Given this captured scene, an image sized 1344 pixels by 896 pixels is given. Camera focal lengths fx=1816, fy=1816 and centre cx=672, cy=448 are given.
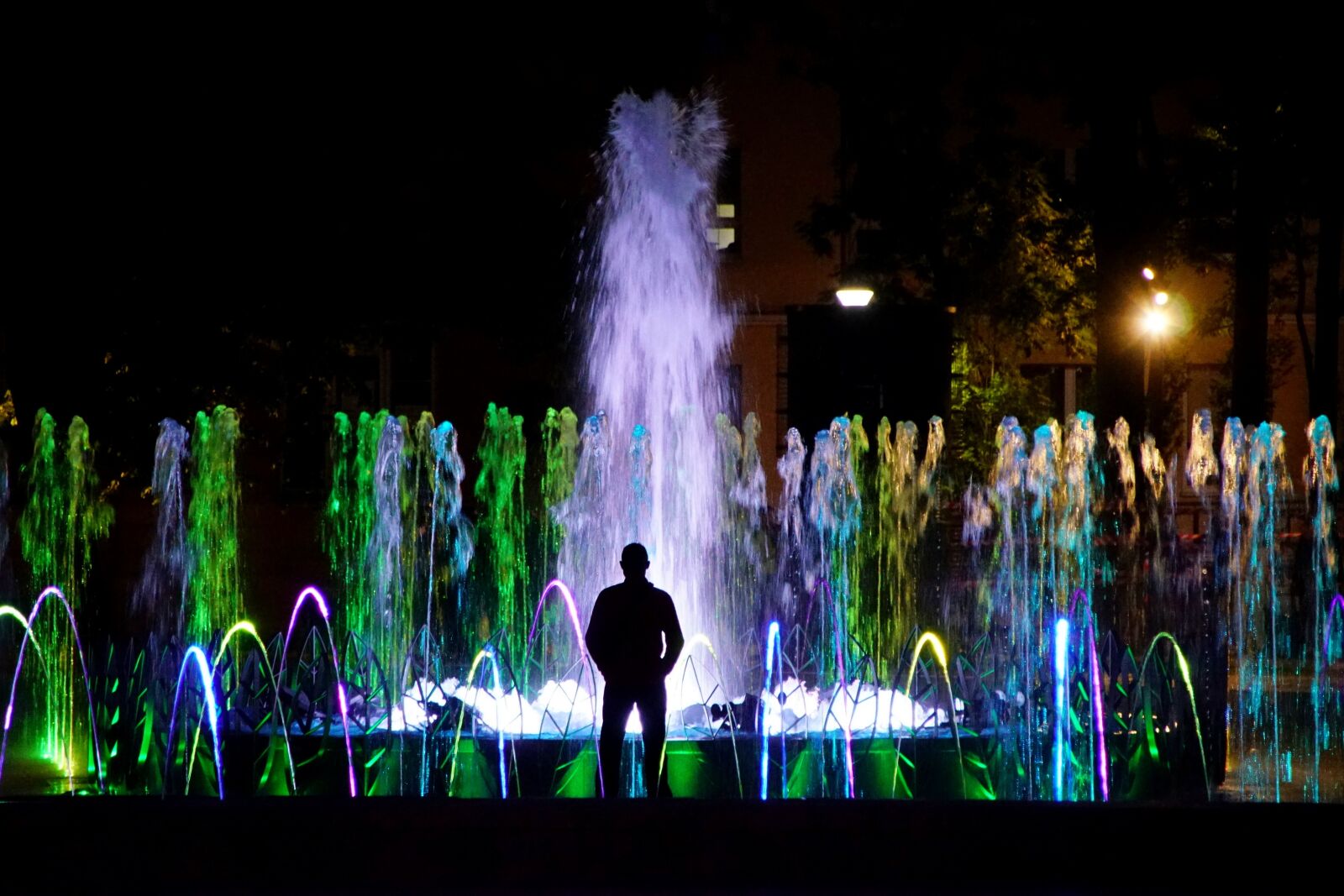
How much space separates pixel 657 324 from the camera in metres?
17.3

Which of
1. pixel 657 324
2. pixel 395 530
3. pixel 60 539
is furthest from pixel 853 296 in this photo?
pixel 60 539

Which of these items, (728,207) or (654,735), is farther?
(728,207)

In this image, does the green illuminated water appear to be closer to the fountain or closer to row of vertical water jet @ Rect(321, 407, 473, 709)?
the fountain

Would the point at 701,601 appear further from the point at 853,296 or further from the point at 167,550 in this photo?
the point at 167,550

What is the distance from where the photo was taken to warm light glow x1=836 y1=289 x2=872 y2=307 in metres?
14.5

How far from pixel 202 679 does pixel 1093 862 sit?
5540 mm

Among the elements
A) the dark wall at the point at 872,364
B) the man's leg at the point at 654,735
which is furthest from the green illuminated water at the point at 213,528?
the man's leg at the point at 654,735

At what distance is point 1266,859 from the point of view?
7.64 meters

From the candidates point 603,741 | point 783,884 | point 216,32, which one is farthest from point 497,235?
point 783,884

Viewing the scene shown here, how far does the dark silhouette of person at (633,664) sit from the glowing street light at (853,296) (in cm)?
575

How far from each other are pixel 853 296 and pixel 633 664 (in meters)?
6.14

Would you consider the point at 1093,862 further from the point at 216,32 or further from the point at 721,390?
the point at 721,390

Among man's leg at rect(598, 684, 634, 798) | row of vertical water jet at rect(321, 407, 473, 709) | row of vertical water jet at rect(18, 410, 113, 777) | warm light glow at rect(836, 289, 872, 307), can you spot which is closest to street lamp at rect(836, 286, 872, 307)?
warm light glow at rect(836, 289, 872, 307)

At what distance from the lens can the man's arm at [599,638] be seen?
9125 mm
